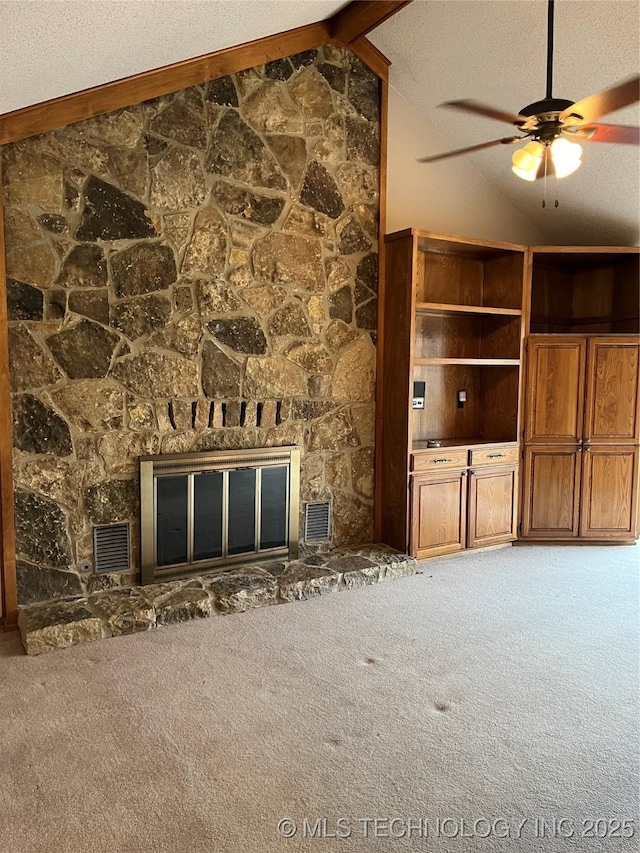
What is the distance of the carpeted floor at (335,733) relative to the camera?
1966 millimetres

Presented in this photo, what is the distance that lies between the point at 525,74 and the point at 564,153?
168 centimetres

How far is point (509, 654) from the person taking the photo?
10.3 feet

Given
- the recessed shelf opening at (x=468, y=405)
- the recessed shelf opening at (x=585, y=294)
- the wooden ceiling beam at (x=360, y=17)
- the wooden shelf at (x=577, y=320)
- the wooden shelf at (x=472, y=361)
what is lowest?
the recessed shelf opening at (x=468, y=405)

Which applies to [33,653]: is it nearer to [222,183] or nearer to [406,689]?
[406,689]

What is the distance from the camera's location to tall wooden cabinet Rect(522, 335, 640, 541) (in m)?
4.84

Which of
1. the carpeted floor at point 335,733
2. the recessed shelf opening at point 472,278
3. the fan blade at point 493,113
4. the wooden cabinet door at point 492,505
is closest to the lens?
the carpeted floor at point 335,733

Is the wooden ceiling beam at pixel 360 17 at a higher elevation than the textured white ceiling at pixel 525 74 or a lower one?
higher

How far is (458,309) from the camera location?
14.8 ft

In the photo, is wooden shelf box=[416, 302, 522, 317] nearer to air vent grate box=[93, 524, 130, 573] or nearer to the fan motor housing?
the fan motor housing

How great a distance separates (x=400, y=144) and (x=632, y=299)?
2272 mm

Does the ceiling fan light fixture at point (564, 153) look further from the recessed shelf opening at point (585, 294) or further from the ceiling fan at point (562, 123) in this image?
the recessed shelf opening at point (585, 294)

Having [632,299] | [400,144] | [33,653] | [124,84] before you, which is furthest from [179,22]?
[632,299]

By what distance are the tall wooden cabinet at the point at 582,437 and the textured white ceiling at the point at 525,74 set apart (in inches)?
42.9

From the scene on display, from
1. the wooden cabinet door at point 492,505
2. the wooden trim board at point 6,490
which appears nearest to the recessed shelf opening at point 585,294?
the wooden cabinet door at point 492,505
